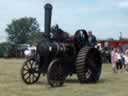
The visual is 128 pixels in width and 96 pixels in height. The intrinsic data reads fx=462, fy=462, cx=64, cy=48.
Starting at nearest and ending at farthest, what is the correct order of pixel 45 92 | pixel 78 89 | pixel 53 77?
pixel 45 92, pixel 78 89, pixel 53 77

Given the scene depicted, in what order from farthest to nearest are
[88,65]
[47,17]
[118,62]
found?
[118,62] → [88,65] → [47,17]

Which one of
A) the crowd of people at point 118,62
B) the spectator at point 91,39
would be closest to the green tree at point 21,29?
the crowd of people at point 118,62

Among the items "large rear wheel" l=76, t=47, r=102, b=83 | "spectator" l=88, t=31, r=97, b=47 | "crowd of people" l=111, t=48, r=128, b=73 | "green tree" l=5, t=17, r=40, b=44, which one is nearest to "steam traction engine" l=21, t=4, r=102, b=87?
"large rear wheel" l=76, t=47, r=102, b=83

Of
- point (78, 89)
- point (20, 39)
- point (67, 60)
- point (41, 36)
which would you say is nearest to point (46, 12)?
point (41, 36)

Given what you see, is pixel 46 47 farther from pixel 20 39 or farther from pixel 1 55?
pixel 20 39

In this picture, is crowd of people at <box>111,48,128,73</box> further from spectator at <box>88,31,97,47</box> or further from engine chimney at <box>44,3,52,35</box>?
engine chimney at <box>44,3,52,35</box>

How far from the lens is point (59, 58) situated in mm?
17062

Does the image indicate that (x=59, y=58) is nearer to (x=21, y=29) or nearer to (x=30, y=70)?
(x=30, y=70)

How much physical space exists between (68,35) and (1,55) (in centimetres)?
3635

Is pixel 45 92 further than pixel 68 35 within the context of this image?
No

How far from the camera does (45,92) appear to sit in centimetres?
1440

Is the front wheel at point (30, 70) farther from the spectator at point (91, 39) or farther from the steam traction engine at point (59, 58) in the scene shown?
the spectator at point (91, 39)

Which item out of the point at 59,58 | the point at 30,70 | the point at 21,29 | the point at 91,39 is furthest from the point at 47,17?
the point at 21,29

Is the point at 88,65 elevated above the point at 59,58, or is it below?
below
